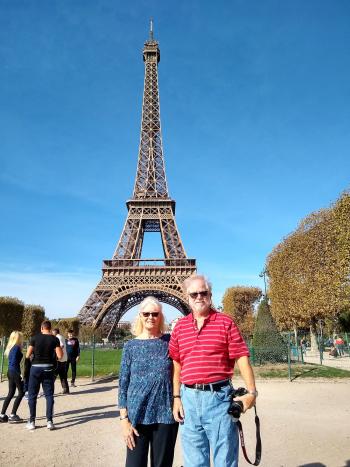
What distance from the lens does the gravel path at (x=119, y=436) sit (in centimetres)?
533

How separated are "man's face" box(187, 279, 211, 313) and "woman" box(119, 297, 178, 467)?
1.49ft

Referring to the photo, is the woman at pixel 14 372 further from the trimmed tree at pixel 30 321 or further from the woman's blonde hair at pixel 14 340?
the trimmed tree at pixel 30 321

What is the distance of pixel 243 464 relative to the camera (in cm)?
520

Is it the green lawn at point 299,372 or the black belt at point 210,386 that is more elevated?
the black belt at point 210,386

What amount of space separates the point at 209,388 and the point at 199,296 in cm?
70

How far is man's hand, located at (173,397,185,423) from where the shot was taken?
3.09m

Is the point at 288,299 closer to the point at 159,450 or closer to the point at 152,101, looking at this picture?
the point at 159,450

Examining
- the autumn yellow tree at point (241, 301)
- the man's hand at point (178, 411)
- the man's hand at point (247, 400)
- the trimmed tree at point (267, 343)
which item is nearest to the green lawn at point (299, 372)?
the trimmed tree at point (267, 343)

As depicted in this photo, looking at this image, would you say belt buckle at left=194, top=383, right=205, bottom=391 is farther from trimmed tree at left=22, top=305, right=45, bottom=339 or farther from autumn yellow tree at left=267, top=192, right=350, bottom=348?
trimmed tree at left=22, top=305, right=45, bottom=339

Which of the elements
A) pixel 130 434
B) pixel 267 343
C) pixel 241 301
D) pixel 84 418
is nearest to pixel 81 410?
pixel 84 418

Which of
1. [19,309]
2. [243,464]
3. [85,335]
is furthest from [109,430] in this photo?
[85,335]

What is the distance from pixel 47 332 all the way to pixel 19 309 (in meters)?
28.4

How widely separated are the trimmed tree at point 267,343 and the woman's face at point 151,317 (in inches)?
587

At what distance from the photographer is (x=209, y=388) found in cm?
295
